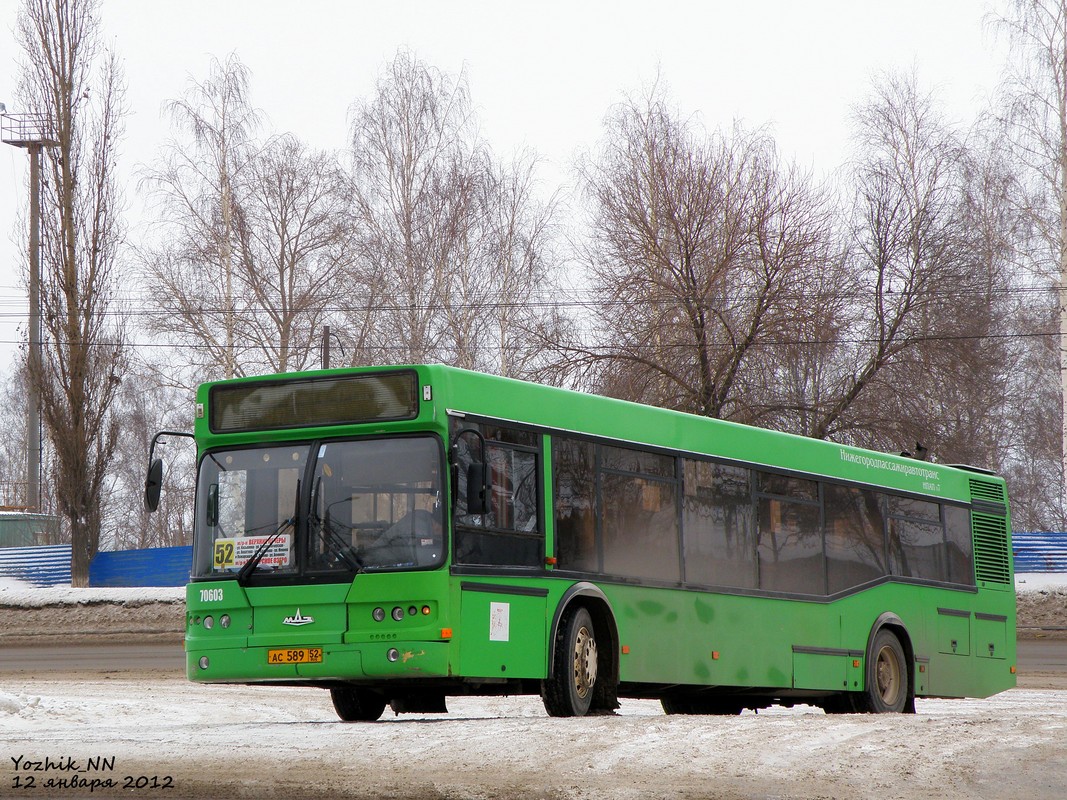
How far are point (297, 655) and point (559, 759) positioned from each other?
3.16m

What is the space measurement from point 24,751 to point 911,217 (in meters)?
26.1

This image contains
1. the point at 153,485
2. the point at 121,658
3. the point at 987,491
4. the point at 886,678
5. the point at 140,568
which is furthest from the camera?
the point at 140,568

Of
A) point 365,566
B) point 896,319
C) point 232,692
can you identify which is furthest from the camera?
point 896,319

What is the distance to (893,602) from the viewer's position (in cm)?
1598

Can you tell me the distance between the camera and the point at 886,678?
52.3 feet

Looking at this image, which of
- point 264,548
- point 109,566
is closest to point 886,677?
point 264,548

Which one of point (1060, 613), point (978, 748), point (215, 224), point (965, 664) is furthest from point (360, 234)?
point (978, 748)

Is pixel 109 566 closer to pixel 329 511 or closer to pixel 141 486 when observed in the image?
pixel 329 511

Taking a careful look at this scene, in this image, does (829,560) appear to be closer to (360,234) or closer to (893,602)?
(893,602)

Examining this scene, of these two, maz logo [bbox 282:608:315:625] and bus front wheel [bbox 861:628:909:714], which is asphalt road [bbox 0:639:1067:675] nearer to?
bus front wheel [bbox 861:628:909:714]

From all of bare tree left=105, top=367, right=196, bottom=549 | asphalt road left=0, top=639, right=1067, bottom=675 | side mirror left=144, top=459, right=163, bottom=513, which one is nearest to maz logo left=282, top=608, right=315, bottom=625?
side mirror left=144, top=459, right=163, bottom=513

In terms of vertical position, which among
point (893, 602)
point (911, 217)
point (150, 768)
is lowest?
point (150, 768)

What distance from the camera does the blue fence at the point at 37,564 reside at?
3678cm

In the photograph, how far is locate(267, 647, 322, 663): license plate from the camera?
11.0m
